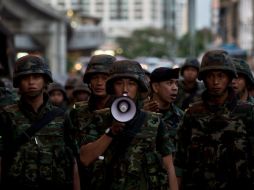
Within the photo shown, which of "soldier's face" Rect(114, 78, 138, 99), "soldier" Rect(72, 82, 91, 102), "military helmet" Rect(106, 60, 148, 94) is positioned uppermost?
"military helmet" Rect(106, 60, 148, 94)

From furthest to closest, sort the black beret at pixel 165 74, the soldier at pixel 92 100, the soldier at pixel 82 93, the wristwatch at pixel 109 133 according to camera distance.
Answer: the soldier at pixel 82 93 → the black beret at pixel 165 74 → the soldier at pixel 92 100 → the wristwatch at pixel 109 133

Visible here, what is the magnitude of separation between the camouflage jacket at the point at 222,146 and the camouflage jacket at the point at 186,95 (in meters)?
4.75

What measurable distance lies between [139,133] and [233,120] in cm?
97

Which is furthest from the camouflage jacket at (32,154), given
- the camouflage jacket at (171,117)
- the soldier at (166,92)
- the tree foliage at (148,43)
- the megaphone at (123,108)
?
the tree foliage at (148,43)

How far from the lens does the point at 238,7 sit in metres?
125

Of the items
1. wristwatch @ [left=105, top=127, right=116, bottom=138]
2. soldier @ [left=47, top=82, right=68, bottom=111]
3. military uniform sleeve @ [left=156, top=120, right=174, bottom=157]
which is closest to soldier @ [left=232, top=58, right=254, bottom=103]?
military uniform sleeve @ [left=156, top=120, right=174, bottom=157]

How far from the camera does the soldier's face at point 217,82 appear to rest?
7.61 meters

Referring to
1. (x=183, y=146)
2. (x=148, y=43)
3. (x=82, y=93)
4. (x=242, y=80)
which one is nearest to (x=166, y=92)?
(x=242, y=80)

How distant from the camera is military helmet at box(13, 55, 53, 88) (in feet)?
25.7

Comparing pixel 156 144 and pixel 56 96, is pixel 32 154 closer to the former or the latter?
pixel 156 144

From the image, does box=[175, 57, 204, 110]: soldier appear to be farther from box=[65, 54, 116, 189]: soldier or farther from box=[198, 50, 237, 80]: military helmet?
box=[198, 50, 237, 80]: military helmet

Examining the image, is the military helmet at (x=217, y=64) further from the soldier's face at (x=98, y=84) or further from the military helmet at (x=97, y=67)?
the military helmet at (x=97, y=67)

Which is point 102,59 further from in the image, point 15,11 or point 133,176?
point 15,11

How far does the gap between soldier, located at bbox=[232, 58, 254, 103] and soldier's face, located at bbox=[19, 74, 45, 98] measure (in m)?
2.80
